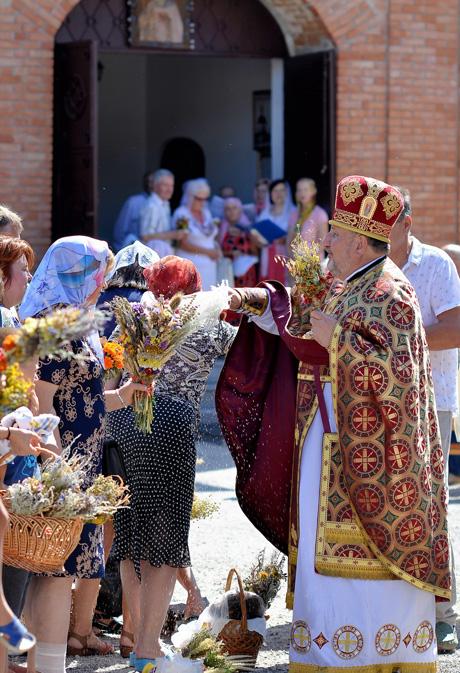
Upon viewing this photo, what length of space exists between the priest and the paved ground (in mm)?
543

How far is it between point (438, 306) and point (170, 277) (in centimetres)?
141

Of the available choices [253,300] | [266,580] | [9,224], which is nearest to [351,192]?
[253,300]

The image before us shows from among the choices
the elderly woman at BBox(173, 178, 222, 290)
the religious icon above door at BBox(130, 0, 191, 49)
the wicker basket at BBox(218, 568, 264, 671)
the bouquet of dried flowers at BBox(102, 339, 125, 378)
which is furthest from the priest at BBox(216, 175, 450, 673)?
the religious icon above door at BBox(130, 0, 191, 49)

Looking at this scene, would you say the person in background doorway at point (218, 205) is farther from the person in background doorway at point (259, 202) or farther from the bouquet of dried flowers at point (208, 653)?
the bouquet of dried flowers at point (208, 653)

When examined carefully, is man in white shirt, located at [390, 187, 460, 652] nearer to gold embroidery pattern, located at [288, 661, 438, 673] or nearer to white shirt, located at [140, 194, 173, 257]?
gold embroidery pattern, located at [288, 661, 438, 673]

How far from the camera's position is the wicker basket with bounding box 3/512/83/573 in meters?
4.55

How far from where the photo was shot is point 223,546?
8172mm

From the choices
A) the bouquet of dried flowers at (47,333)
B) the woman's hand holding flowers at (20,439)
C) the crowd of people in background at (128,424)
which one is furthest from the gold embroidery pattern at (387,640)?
the bouquet of dried flowers at (47,333)

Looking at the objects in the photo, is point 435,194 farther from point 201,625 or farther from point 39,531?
point 39,531

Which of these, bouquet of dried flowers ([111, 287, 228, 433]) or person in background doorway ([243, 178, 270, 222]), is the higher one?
person in background doorway ([243, 178, 270, 222])

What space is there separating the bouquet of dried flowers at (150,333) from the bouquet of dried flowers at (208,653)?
916 mm

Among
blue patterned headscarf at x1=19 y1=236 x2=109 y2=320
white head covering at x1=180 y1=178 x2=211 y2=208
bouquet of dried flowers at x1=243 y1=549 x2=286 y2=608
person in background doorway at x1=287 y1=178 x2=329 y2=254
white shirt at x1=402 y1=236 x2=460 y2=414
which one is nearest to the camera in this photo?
blue patterned headscarf at x1=19 y1=236 x2=109 y2=320

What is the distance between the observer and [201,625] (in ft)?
19.0

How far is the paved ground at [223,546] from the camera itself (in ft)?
19.5
